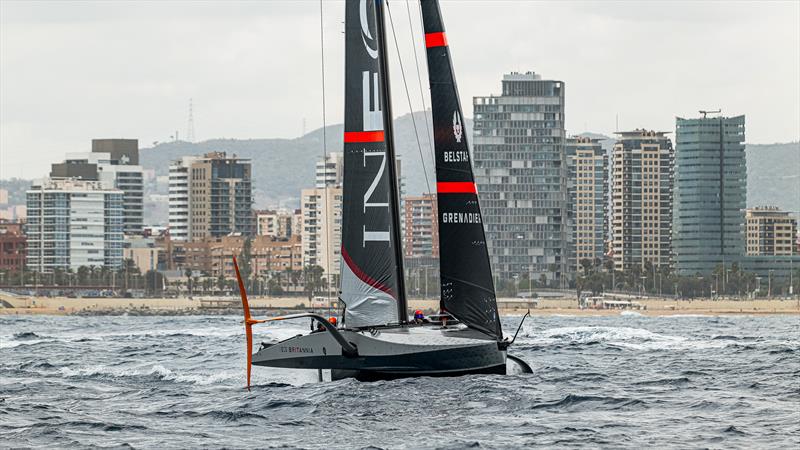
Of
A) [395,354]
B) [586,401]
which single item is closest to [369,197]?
[395,354]

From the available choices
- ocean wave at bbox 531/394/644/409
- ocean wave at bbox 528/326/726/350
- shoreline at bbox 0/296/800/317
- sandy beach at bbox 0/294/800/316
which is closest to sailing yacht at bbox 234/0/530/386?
ocean wave at bbox 531/394/644/409

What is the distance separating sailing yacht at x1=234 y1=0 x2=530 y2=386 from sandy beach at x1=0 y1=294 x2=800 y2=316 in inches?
4803

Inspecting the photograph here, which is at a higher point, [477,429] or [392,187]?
[392,187]

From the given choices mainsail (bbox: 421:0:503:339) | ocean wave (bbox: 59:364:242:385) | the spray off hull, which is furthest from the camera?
ocean wave (bbox: 59:364:242:385)

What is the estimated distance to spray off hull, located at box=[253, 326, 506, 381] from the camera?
98.4 feet

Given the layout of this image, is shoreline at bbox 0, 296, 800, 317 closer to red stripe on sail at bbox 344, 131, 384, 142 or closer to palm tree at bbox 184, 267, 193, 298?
palm tree at bbox 184, 267, 193, 298

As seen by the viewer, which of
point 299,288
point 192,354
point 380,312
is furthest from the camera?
Result: point 299,288

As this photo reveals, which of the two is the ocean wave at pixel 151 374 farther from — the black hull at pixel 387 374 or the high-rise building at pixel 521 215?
the high-rise building at pixel 521 215

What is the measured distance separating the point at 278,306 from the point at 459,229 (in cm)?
14360

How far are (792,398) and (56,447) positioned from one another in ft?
53.7

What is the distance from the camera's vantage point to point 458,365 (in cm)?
3020

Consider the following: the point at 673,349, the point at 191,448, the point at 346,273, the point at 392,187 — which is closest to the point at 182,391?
the point at 346,273

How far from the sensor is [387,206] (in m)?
32.8

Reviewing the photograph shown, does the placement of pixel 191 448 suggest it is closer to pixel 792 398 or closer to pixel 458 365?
pixel 458 365
